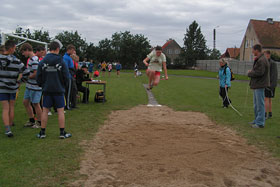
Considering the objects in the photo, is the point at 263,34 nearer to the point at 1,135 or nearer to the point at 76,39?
the point at 76,39

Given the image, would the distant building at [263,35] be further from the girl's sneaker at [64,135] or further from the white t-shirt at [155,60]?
the girl's sneaker at [64,135]

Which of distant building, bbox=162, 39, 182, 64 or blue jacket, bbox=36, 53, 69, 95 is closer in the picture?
blue jacket, bbox=36, 53, 69, 95

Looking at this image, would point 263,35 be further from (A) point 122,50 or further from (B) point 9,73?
(B) point 9,73

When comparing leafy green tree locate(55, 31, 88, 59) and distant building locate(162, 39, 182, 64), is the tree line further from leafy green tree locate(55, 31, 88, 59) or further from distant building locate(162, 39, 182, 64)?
distant building locate(162, 39, 182, 64)

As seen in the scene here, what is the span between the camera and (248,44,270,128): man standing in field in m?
7.95

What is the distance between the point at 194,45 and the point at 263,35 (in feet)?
116

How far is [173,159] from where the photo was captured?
16.6ft

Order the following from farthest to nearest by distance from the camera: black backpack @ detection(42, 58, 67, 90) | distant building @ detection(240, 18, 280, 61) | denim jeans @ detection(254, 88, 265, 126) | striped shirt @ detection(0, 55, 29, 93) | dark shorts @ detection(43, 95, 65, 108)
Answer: distant building @ detection(240, 18, 280, 61) < denim jeans @ detection(254, 88, 265, 126) < striped shirt @ detection(0, 55, 29, 93) < dark shorts @ detection(43, 95, 65, 108) < black backpack @ detection(42, 58, 67, 90)

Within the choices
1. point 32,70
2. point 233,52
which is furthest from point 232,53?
point 32,70

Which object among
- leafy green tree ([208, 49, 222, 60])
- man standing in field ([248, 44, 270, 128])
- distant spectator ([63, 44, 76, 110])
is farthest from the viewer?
leafy green tree ([208, 49, 222, 60])

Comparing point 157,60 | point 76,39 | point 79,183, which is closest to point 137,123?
point 157,60

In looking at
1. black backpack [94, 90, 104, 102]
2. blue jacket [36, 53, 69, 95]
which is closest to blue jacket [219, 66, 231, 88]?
black backpack [94, 90, 104, 102]

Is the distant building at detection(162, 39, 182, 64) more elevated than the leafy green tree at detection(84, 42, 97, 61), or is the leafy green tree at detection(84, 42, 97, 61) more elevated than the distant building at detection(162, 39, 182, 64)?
the distant building at detection(162, 39, 182, 64)

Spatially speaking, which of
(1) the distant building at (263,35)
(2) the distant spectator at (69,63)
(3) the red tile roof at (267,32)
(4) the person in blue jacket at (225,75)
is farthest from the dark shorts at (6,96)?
(3) the red tile roof at (267,32)
